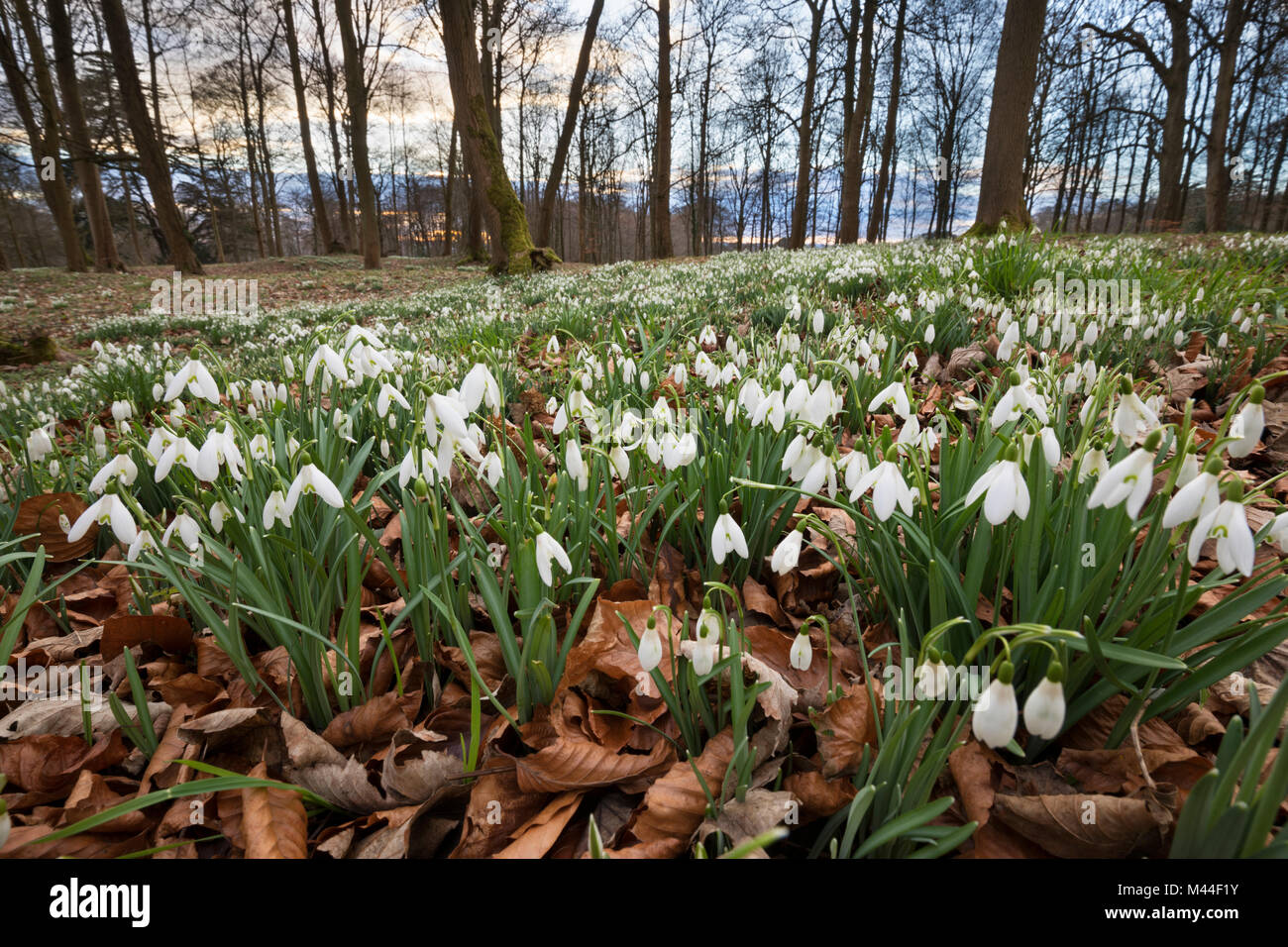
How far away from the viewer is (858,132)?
48.5ft

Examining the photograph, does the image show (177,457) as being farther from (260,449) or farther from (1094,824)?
(1094,824)

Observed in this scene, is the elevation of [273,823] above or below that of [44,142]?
below

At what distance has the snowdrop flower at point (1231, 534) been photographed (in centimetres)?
82

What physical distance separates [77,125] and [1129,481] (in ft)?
66.4

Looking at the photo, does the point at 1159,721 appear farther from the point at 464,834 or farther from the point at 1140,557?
the point at 464,834

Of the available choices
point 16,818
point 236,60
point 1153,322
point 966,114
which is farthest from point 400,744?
point 966,114

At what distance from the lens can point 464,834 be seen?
1.07 meters

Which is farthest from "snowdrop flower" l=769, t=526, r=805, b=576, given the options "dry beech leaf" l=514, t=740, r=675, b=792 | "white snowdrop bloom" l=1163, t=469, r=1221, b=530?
"white snowdrop bloom" l=1163, t=469, r=1221, b=530

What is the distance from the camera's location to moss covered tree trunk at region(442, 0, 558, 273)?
11.5 meters

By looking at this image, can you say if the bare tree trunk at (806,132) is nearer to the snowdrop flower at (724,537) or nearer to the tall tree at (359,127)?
the tall tree at (359,127)

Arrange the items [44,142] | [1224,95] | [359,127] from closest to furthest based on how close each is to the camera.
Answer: [44,142]
[1224,95]
[359,127]

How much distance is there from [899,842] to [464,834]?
735mm

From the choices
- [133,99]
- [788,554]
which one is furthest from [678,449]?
[133,99]

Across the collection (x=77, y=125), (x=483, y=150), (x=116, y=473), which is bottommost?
(x=116, y=473)
